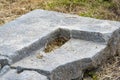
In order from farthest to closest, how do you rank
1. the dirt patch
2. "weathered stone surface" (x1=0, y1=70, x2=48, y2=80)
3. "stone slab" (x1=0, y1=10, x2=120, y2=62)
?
the dirt patch → "stone slab" (x1=0, y1=10, x2=120, y2=62) → "weathered stone surface" (x1=0, y1=70, x2=48, y2=80)

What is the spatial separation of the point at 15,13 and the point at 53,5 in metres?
0.48

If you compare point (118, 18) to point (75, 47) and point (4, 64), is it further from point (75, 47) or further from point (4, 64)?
point (4, 64)

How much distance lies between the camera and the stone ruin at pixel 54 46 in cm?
339

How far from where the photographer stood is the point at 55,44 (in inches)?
154

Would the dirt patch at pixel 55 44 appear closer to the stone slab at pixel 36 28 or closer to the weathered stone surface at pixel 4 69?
the stone slab at pixel 36 28

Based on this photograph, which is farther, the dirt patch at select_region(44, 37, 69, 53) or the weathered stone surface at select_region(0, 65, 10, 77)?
the dirt patch at select_region(44, 37, 69, 53)

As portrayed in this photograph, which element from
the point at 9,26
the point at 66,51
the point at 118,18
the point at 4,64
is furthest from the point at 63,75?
the point at 118,18

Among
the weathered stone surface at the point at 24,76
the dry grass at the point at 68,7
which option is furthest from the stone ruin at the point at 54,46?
the dry grass at the point at 68,7

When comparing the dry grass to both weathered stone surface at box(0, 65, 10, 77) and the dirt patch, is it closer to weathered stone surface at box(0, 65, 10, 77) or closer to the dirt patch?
the dirt patch

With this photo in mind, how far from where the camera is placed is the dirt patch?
3.79m

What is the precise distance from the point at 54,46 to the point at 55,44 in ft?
0.16

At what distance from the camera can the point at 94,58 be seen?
3646mm

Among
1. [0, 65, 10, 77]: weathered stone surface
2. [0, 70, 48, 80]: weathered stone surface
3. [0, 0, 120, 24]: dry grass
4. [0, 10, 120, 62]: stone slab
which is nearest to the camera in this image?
[0, 70, 48, 80]: weathered stone surface

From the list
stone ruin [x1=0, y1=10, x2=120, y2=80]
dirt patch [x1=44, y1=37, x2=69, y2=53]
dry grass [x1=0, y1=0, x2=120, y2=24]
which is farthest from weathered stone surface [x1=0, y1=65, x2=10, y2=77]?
dry grass [x1=0, y1=0, x2=120, y2=24]
